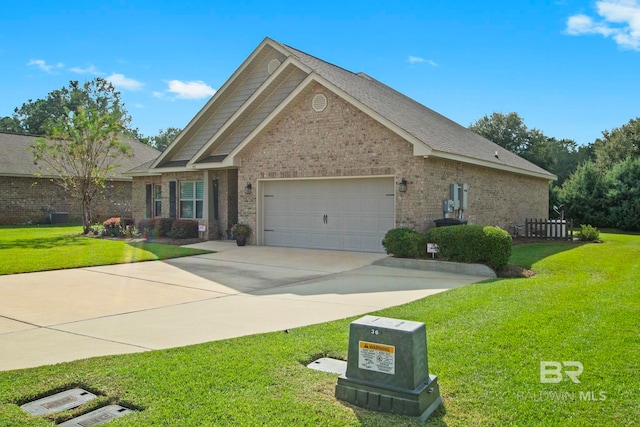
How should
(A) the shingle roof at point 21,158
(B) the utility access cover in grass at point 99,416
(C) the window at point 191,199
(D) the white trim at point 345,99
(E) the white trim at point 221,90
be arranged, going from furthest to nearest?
(A) the shingle roof at point 21,158 < (C) the window at point 191,199 < (E) the white trim at point 221,90 < (D) the white trim at point 345,99 < (B) the utility access cover in grass at point 99,416

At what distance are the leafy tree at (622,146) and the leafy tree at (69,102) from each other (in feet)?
183

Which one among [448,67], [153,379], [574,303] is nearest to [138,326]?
[153,379]

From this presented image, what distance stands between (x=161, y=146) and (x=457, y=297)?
7311cm

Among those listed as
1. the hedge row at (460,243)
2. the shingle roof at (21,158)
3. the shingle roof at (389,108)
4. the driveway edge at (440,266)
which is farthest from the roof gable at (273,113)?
the shingle roof at (21,158)

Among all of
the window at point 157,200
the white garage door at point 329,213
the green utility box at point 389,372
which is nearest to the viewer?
the green utility box at point 389,372

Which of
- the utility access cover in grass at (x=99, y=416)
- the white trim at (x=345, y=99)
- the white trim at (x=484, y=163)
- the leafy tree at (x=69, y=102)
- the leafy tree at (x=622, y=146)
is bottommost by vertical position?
the utility access cover in grass at (x=99, y=416)

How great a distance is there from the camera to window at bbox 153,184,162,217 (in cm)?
2379

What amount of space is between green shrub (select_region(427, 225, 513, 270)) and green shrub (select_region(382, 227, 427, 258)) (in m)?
0.36

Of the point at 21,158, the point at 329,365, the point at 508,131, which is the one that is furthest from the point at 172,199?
the point at 508,131

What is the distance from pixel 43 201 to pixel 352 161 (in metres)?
22.3

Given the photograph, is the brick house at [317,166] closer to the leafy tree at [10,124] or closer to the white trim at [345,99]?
the white trim at [345,99]

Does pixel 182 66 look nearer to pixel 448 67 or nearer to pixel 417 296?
pixel 448 67

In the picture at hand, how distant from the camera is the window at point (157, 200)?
23786 millimetres

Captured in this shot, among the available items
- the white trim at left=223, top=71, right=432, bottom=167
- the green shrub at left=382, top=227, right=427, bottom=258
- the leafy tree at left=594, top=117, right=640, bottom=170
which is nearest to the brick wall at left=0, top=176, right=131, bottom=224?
the white trim at left=223, top=71, right=432, bottom=167
